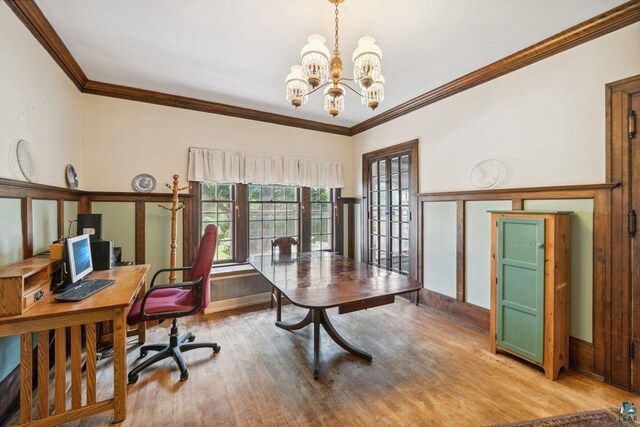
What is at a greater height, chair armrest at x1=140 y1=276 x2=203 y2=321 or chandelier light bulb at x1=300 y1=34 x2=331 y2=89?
chandelier light bulb at x1=300 y1=34 x2=331 y2=89


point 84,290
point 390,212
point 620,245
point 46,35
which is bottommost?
point 84,290

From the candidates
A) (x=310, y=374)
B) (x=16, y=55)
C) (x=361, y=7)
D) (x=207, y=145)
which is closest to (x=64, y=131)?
(x=16, y=55)

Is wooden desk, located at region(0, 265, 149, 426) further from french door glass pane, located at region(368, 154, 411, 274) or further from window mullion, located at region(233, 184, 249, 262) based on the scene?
french door glass pane, located at region(368, 154, 411, 274)

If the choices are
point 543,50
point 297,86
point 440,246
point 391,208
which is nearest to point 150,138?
point 297,86

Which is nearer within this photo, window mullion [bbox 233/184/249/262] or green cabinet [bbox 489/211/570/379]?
green cabinet [bbox 489/211/570/379]

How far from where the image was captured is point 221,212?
12.7 feet

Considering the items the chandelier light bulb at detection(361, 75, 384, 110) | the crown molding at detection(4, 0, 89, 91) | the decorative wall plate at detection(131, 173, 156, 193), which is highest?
the crown molding at detection(4, 0, 89, 91)

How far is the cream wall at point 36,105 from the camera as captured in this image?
1.75m

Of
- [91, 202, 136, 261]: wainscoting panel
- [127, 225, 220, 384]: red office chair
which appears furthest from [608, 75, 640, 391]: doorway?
[91, 202, 136, 261]: wainscoting panel

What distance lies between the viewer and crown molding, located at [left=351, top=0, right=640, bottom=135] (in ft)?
6.46

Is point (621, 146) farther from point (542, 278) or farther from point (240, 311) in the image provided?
point (240, 311)

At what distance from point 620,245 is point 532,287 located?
659mm

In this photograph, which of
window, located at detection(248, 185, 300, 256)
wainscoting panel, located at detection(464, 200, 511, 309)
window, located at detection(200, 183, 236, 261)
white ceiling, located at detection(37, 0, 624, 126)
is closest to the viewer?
white ceiling, located at detection(37, 0, 624, 126)

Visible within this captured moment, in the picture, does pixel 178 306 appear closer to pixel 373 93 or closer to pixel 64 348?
pixel 64 348
